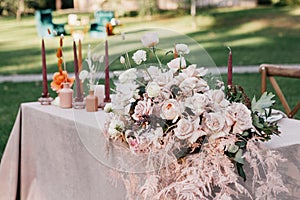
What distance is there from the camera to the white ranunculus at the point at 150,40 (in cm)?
269

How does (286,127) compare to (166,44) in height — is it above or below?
below

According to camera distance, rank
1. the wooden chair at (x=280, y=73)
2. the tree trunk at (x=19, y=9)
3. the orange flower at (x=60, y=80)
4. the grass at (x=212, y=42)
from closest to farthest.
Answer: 1. the orange flower at (x=60, y=80)
2. the wooden chair at (x=280, y=73)
3. the grass at (x=212, y=42)
4. the tree trunk at (x=19, y=9)

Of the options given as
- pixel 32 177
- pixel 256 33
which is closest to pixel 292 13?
pixel 256 33

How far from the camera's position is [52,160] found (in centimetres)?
349

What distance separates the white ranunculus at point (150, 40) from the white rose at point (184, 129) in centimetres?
45

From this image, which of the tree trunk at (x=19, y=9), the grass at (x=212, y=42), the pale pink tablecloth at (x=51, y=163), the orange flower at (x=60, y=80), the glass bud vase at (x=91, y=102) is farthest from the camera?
the tree trunk at (x=19, y=9)

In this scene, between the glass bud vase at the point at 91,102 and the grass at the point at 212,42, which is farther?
the grass at the point at 212,42

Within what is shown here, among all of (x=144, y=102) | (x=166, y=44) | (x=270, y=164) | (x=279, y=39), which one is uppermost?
(x=166, y=44)

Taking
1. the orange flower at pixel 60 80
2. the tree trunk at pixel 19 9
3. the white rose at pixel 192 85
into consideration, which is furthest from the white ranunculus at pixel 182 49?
the tree trunk at pixel 19 9

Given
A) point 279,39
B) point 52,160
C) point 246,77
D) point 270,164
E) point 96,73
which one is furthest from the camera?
point 279,39

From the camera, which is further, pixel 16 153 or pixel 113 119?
pixel 16 153

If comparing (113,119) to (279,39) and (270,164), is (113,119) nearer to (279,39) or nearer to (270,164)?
(270,164)

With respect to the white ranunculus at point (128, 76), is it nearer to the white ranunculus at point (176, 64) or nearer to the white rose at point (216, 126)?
the white ranunculus at point (176, 64)

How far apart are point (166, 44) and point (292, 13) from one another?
15.5 m
